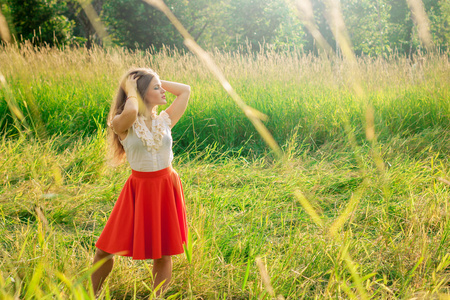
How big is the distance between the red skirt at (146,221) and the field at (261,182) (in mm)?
176

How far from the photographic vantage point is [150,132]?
5.76 feet

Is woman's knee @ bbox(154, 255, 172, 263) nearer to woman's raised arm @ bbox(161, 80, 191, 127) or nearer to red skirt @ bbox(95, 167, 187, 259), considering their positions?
red skirt @ bbox(95, 167, 187, 259)

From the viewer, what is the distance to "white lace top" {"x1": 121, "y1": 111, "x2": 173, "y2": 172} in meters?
1.72

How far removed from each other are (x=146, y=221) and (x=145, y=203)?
8cm

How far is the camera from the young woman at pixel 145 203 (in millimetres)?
1687

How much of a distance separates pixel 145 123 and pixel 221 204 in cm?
109

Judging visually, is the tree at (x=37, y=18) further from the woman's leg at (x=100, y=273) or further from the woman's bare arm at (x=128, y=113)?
the woman's leg at (x=100, y=273)

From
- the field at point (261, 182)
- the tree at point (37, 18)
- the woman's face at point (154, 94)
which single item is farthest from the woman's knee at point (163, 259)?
the tree at point (37, 18)

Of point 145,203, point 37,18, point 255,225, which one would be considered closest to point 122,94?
point 145,203

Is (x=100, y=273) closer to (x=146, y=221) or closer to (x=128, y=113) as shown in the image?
(x=146, y=221)

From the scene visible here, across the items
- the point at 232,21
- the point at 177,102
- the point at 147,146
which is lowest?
the point at 147,146

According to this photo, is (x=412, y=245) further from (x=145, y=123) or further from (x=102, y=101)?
(x=102, y=101)

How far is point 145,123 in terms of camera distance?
1785mm

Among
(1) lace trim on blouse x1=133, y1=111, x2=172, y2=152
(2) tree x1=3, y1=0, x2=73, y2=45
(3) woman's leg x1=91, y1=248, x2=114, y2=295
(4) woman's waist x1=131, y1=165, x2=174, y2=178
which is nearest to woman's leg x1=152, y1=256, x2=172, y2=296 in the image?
(3) woman's leg x1=91, y1=248, x2=114, y2=295
